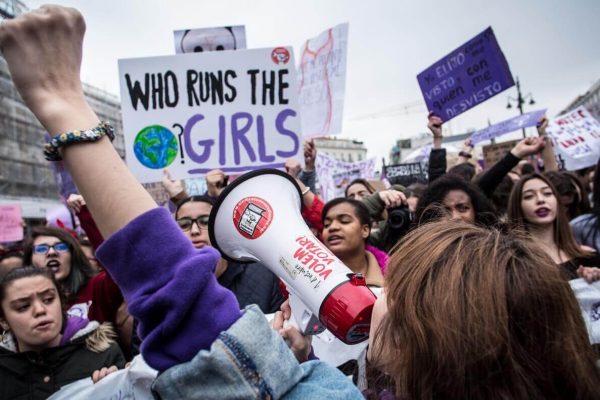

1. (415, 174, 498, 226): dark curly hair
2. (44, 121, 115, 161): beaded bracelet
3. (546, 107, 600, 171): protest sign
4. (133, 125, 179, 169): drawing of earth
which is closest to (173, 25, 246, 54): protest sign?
(133, 125, 179, 169): drawing of earth

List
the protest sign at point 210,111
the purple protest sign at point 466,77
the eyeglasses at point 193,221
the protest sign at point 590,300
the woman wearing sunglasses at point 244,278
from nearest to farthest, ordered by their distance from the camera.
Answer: the protest sign at point 590,300
the woman wearing sunglasses at point 244,278
the eyeglasses at point 193,221
the protest sign at point 210,111
the purple protest sign at point 466,77

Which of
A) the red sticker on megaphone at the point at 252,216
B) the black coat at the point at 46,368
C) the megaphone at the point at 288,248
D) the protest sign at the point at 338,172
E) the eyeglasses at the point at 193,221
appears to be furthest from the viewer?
the protest sign at the point at 338,172

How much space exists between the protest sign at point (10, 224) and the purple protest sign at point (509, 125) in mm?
7478

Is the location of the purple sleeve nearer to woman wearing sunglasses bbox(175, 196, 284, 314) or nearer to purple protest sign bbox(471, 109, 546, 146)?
woman wearing sunglasses bbox(175, 196, 284, 314)

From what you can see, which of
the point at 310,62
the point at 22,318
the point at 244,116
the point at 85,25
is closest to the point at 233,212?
the point at 85,25

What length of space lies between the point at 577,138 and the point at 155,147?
18.7 feet

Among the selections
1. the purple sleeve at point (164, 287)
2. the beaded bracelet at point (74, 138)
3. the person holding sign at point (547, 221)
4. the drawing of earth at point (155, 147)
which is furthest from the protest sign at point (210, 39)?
the purple sleeve at point (164, 287)

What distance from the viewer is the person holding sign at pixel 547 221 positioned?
2.65m

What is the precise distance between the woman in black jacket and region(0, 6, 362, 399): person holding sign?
4.88 feet

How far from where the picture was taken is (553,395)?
2.65 feet

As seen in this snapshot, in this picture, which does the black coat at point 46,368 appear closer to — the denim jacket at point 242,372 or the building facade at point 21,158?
the denim jacket at point 242,372

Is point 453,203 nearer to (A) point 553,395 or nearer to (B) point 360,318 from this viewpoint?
(B) point 360,318

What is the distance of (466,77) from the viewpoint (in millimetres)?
4480

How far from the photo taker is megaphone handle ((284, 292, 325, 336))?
1.41 m
